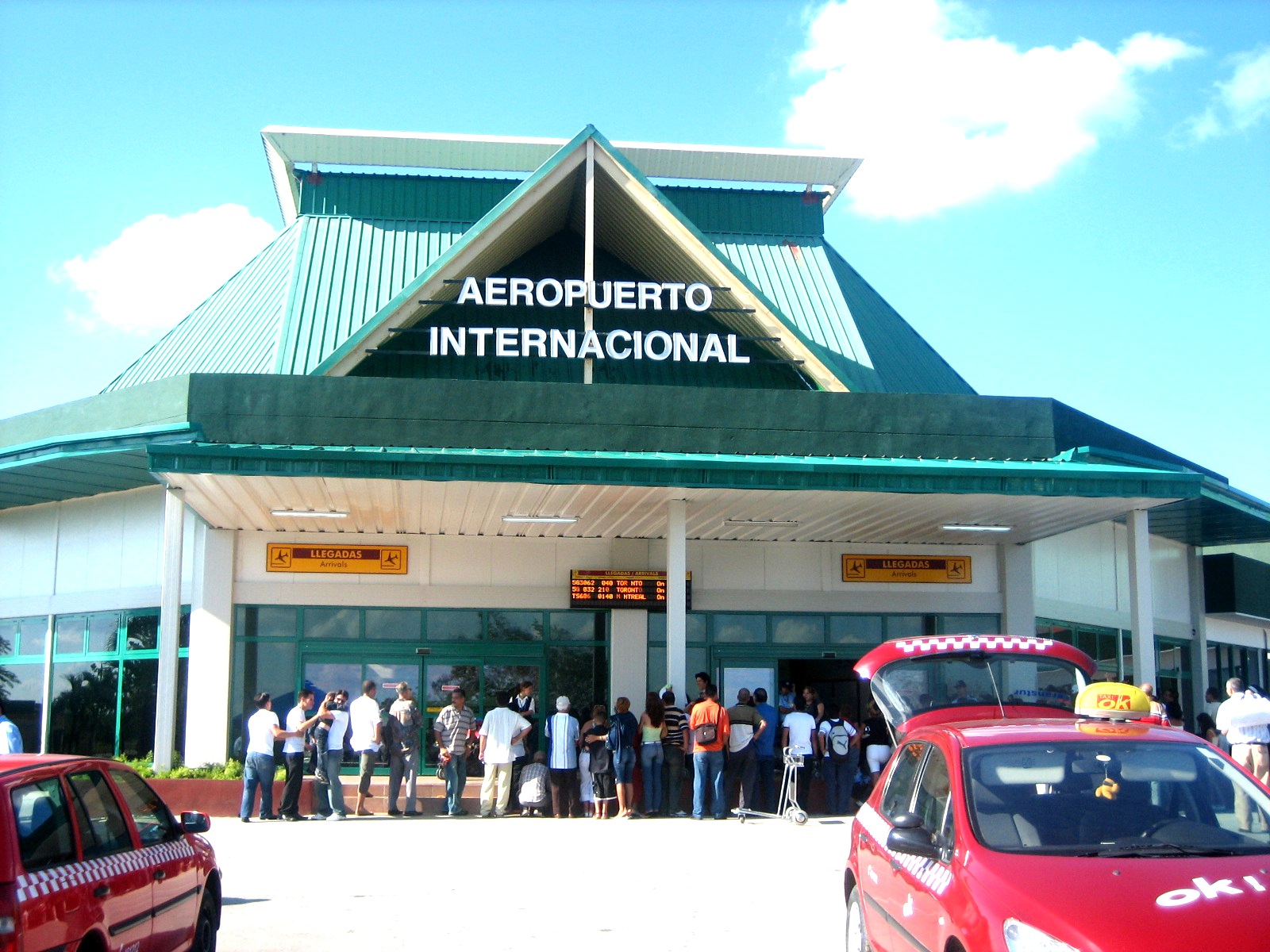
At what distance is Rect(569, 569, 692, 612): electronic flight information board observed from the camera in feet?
65.2

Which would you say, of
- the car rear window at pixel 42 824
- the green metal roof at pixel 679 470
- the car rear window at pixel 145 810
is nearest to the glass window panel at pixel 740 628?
the green metal roof at pixel 679 470

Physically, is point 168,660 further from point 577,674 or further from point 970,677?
point 970,677

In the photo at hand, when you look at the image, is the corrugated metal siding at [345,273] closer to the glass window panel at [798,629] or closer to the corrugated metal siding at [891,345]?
the corrugated metal siding at [891,345]

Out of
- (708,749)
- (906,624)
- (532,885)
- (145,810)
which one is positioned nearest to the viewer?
(145,810)

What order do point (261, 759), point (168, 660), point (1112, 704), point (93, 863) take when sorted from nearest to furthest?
point (93, 863), point (1112, 704), point (261, 759), point (168, 660)

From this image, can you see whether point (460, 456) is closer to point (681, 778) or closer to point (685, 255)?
point (681, 778)

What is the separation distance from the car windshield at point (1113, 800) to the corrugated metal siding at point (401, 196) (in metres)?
20.6

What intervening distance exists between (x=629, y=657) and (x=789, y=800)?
4159mm

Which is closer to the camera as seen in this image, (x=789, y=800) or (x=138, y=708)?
(x=789, y=800)

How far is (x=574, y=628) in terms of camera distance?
20.1 metres

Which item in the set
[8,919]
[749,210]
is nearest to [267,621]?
[749,210]

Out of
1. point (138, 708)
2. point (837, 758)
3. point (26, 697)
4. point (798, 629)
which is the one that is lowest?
point (837, 758)

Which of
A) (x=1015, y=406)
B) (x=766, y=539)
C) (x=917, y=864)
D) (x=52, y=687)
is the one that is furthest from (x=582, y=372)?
(x=917, y=864)

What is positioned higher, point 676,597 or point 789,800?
point 676,597
